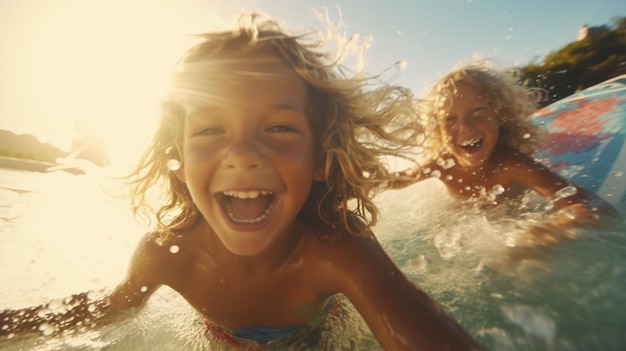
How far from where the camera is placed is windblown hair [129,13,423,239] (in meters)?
1.64

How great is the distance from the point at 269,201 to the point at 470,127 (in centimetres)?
220

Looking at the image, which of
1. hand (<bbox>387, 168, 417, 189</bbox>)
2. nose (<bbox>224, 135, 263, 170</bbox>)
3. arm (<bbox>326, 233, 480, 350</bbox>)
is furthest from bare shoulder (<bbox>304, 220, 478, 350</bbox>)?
hand (<bbox>387, 168, 417, 189</bbox>)

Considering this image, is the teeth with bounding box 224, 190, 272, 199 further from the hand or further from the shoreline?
the shoreline

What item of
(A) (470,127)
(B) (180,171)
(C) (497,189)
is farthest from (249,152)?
(C) (497,189)

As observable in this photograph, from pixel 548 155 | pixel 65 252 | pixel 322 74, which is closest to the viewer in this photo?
pixel 322 74

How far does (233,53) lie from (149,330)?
1.38 metres

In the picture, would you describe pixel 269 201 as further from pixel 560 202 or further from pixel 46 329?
pixel 560 202

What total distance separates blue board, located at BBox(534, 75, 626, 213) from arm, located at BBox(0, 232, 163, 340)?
117 inches

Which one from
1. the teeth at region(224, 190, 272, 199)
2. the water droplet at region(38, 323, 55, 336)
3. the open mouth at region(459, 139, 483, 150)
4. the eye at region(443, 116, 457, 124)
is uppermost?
the teeth at region(224, 190, 272, 199)

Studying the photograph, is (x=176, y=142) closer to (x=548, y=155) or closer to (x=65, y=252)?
(x=65, y=252)

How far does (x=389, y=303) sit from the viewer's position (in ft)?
4.46

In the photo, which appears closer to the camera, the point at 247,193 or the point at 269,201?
the point at 247,193

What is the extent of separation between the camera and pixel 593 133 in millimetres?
4605

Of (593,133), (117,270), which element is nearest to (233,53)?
(117,270)
